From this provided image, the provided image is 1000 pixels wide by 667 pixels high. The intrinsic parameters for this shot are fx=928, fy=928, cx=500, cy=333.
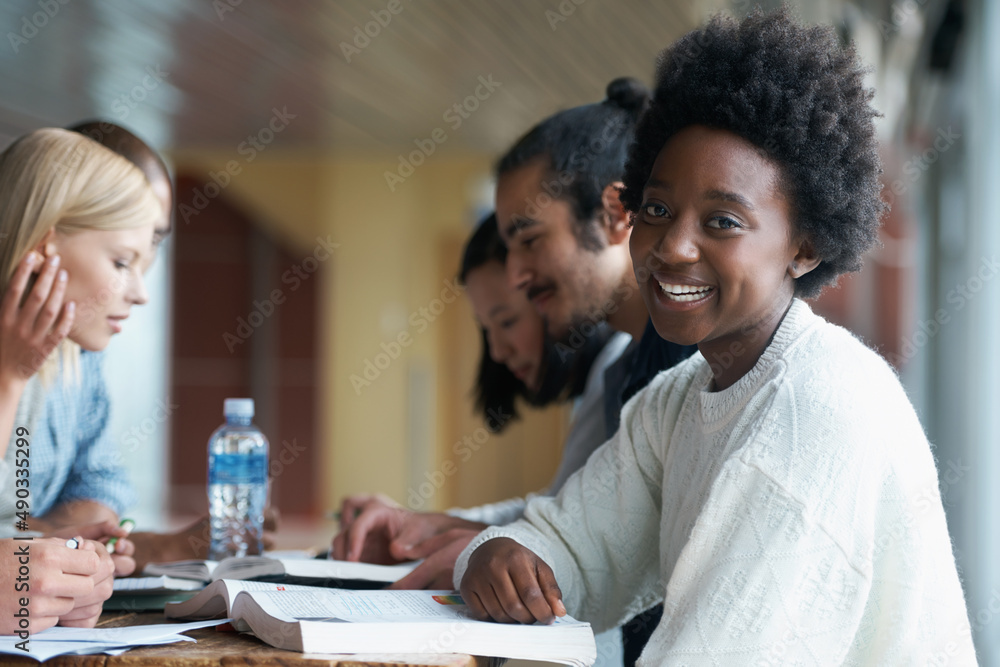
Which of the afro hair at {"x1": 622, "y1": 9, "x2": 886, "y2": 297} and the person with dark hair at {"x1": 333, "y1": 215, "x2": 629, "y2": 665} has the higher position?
the afro hair at {"x1": 622, "y1": 9, "x2": 886, "y2": 297}

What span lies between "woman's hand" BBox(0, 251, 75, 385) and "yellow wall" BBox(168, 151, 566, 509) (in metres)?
5.91

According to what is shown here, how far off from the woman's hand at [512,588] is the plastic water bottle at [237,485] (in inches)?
29.9

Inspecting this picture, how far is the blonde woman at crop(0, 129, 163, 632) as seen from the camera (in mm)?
1472

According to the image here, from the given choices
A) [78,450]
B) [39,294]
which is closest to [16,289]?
[39,294]

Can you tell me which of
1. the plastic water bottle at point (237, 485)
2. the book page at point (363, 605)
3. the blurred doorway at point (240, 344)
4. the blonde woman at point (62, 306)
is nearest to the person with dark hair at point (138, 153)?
the blonde woman at point (62, 306)

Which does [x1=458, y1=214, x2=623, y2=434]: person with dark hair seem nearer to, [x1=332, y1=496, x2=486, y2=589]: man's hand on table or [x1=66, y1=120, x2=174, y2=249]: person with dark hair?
[x1=332, y1=496, x2=486, y2=589]: man's hand on table

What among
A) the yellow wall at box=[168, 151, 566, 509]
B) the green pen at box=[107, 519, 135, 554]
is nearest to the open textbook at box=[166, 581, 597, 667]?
the green pen at box=[107, 519, 135, 554]

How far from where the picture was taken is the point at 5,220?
5.05 feet

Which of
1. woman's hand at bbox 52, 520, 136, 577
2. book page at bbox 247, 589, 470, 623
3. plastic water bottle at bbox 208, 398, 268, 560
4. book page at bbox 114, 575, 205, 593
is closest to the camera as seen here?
book page at bbox 247, 589, 470, 623

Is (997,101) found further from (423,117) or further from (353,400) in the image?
(353,400)

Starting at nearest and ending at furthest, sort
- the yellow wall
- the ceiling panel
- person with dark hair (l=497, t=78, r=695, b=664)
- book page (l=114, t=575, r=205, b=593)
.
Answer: book page (l=114, t=575, r=205, b=593) < person with dark hair (l=497, t=78, r=695, b=664) < the ceiling panel < the yellow wall

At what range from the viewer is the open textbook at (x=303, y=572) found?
1411mm

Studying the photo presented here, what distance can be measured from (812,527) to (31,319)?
3.92 feet

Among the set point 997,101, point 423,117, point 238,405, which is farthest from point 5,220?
point 423,117
